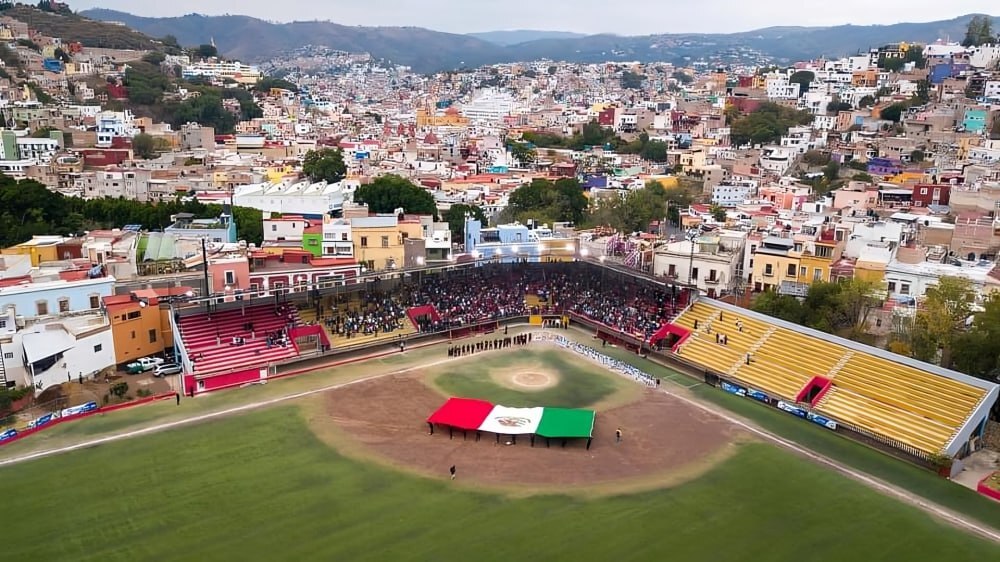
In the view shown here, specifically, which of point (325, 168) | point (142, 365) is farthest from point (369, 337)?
point (325, 168)

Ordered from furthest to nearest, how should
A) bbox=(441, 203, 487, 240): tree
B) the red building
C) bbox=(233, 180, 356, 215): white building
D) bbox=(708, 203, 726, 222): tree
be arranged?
bbox=(708, 203, 726, 222): tree < bbox=(441, 203, 487, 240): tree < the red building < bbox=(233, 180, 356, 215): white building

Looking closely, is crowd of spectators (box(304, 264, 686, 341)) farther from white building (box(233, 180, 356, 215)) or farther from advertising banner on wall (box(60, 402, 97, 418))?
white building (box(233, 180, 356, 215))

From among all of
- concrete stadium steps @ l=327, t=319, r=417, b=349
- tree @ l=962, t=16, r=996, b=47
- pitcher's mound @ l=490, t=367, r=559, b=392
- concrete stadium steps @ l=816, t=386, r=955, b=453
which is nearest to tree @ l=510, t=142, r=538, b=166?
concrete stadium steps @ l=327, t=319, r=417, b=349

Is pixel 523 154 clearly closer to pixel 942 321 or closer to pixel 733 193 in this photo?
pixel 733 193

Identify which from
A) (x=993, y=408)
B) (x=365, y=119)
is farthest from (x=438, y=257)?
(x=365, y=119)

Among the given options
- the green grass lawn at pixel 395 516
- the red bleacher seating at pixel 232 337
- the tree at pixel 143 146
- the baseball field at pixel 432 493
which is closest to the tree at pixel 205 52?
the tree at pixel 143 146

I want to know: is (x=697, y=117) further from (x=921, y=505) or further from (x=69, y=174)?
(x=921, y=505)

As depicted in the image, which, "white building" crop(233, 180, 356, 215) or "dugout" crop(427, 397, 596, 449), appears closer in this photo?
"dugout" crop(427, 397, 596, 449)

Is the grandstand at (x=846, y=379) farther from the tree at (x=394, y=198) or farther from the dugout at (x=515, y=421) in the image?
the tree at (x=394, y=198)
